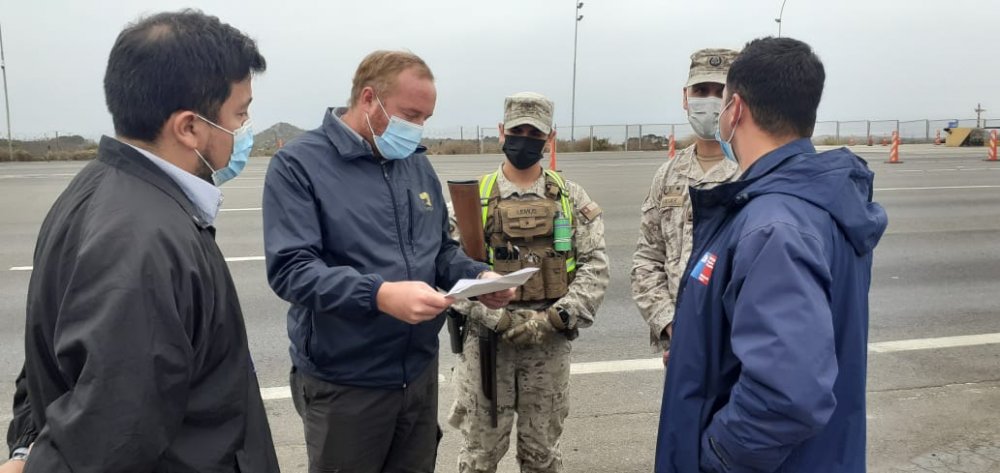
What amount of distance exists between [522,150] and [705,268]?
1.59m

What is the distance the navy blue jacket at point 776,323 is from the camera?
1.59 m

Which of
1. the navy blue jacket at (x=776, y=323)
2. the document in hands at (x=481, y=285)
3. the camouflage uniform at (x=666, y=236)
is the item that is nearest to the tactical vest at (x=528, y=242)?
the camouflage uniform at (x=666, y=236)

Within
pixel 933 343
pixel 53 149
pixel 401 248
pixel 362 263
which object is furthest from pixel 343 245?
pixel 53 149

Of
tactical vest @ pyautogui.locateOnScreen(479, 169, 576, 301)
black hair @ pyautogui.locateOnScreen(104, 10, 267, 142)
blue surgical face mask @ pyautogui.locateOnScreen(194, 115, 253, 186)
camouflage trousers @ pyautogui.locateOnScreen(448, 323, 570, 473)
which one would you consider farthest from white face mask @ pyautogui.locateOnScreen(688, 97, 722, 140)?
black hair @ pyautogui.locateOnScreen(104, 10, 267, 142)

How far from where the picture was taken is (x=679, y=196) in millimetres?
3201

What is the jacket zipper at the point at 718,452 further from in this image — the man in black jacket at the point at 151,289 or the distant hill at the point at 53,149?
the distant hill at the point at 53,149

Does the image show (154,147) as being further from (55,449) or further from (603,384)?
(603,384)

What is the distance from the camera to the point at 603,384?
464cm

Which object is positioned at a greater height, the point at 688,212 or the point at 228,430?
the point at 688,212

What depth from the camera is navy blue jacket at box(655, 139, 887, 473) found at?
1595 millimetres

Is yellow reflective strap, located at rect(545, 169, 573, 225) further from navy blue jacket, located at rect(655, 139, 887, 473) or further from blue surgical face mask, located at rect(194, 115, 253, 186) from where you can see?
blue surgical face mask, located at rect(194, 115, 253, 186)

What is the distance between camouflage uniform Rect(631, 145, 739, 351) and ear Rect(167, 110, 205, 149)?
2.10m

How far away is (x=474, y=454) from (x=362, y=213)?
1391mm

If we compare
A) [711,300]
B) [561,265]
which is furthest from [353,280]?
[561,265]
